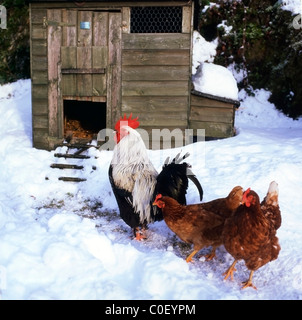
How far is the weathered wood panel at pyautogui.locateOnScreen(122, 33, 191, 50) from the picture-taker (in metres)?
6.62

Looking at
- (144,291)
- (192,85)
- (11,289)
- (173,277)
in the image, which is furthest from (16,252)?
(192,85)

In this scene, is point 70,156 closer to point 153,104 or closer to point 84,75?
point 84,75

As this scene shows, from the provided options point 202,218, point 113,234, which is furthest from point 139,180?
point 202,218

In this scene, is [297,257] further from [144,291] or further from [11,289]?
[11,289]

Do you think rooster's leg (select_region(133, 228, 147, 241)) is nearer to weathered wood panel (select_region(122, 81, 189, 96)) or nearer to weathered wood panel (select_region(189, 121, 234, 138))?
weathered wood panel (select_region(189, 121, 234, 138))

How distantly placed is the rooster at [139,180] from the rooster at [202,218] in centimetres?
41

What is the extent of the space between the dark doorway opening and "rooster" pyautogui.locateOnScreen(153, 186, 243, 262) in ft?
12.8

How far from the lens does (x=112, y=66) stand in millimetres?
6781

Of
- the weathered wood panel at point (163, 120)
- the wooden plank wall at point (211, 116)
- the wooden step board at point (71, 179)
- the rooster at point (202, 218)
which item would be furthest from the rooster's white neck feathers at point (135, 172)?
the wooden plank wall at point (211, 116)

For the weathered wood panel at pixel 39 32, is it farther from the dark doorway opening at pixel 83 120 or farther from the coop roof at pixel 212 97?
the coop roof at pixel 212 97

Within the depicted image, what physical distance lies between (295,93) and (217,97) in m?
4.64

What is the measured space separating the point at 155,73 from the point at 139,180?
3.23m

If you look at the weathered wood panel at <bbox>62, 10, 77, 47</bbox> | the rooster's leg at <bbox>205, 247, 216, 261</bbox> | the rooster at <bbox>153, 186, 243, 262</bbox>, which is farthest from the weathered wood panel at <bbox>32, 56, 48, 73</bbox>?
the rooster's leg at <bbox>205, 247, 216, 261</bbox>

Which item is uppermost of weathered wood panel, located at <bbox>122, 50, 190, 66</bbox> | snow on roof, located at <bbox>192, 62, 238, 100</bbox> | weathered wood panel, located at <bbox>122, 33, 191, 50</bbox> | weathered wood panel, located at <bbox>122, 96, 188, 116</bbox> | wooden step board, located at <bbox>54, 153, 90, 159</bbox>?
weathered wood panel, located at <bbox>122, 33, 191, 50</bbox>
